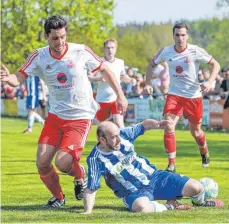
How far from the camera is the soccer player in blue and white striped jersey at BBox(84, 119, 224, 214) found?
421 inches

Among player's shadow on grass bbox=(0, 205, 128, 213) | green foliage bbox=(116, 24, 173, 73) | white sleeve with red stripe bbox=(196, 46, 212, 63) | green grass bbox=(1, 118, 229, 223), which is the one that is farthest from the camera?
green foliage bbox=(116, 24, 173, 73)

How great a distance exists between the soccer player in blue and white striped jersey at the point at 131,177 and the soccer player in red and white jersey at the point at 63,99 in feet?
2.42

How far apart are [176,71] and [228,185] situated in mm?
3104

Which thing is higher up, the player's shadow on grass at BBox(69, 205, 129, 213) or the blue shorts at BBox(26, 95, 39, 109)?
the player's shadow on grass at BBox(69, 205, 129, 213)

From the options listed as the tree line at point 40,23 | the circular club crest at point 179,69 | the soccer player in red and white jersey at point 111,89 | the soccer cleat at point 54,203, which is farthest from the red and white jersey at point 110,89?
the tree line at point 40,23

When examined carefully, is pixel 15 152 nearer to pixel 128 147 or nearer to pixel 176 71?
pixel 176 71

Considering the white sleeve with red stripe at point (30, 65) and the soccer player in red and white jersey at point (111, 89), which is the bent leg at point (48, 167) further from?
the soccer player in red and white jersey at point (111, 89)

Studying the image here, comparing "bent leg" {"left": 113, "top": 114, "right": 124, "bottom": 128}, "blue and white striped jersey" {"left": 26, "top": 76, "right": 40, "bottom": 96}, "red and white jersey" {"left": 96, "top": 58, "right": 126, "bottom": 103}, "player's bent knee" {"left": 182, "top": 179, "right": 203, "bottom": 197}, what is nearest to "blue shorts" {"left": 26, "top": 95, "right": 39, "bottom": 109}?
"blue and white striped jersey" {"left": 26, "top": 76, "right": 40, "bottom": 96}

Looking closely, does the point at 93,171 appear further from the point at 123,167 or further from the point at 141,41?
the point at 141,41

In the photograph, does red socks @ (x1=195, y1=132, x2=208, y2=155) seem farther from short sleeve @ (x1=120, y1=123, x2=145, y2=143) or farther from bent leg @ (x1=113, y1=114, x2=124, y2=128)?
short sleeve @ (x1=120, y1=123, x2=145, y2=143)

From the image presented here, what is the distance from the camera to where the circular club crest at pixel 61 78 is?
1159cm

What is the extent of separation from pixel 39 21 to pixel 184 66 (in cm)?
4429

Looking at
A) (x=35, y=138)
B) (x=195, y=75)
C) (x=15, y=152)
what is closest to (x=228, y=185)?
(x=195, y=75)

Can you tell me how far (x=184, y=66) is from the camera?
1638 centimetres
